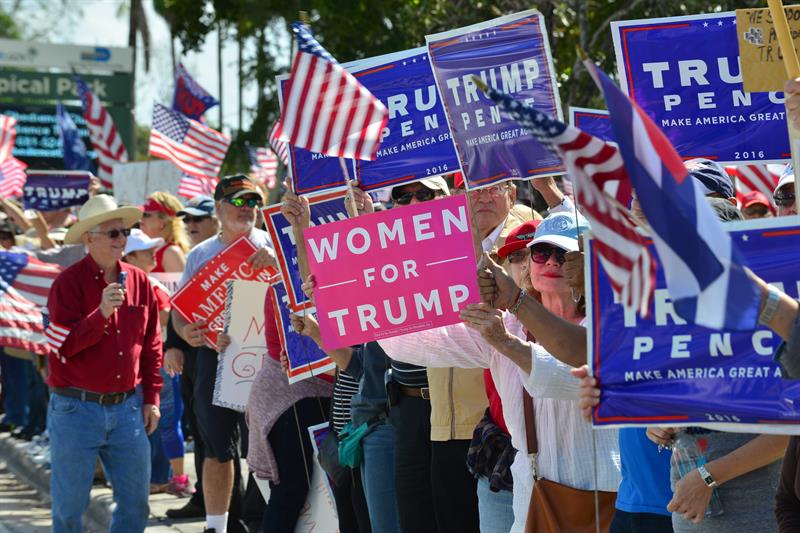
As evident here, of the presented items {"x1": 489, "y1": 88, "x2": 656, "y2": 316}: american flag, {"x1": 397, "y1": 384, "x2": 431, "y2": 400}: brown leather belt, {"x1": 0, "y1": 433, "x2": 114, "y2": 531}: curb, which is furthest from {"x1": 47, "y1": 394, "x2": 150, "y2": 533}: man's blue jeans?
{"x1": 489, "y1": 88, "x2": 656, "y2": 316}: american flag

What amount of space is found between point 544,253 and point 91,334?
362 centimetres

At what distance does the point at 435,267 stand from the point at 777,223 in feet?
5.38

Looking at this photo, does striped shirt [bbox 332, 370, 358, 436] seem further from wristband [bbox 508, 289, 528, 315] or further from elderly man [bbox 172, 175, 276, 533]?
wristband [bbox 508, 289, 528, 315]

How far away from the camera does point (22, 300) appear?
10.0m

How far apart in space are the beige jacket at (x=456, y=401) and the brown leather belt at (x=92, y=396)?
2581mm

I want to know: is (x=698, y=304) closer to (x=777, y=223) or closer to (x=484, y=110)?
(x=777, y=223)

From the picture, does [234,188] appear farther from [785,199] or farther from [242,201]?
[785,199]

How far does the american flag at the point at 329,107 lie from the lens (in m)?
5.16

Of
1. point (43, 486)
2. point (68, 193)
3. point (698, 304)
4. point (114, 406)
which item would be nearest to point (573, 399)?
point (698, 304)

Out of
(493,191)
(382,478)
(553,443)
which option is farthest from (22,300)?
(553,443)

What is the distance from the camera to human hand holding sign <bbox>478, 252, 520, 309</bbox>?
4.55 metres

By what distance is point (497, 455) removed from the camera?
5.11 meters

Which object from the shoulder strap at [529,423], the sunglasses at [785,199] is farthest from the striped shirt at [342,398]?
the sunglasses at [785,199]

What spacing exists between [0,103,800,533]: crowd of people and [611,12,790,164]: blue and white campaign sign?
466 millimetres
